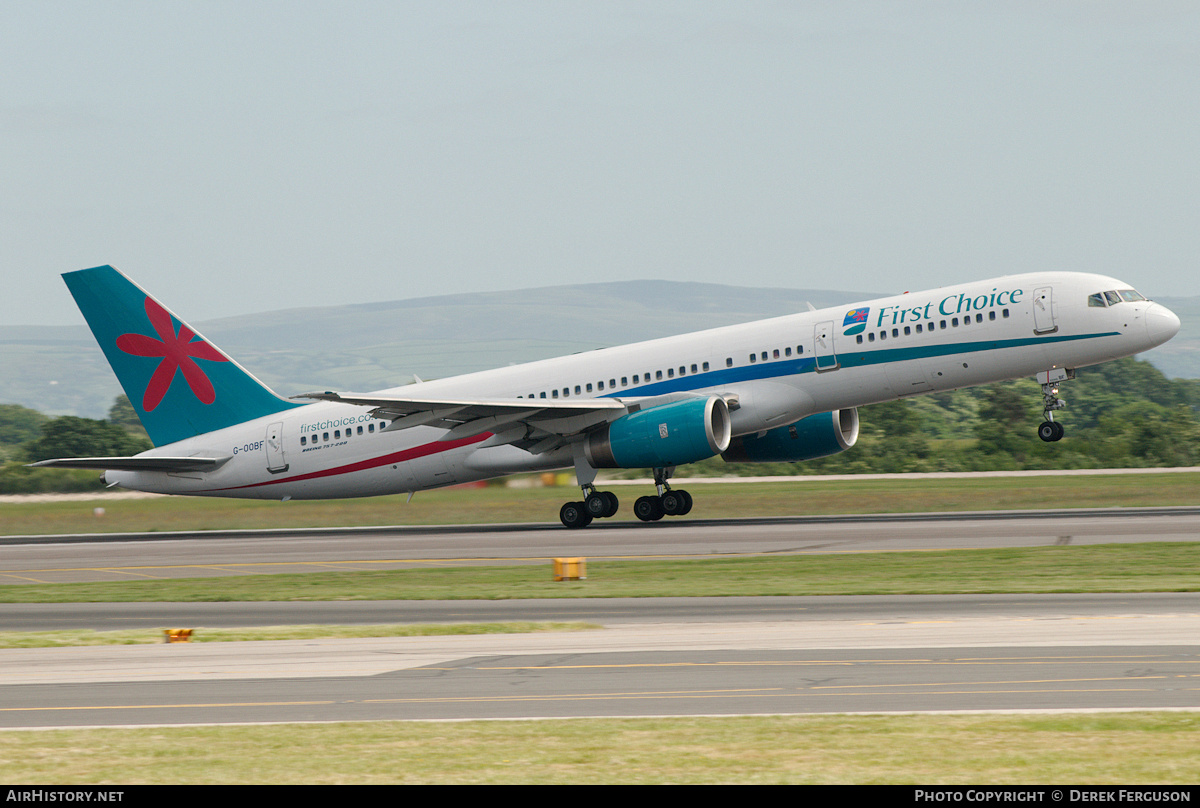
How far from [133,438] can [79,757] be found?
50.2m

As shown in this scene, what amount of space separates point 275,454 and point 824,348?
56.5 feet

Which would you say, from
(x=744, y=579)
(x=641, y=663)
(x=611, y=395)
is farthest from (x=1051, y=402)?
(x=641, y=663)

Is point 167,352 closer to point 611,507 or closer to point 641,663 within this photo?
point 611,507

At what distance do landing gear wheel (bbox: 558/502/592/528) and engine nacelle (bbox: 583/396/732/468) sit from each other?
6.65ft

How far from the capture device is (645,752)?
977 cm

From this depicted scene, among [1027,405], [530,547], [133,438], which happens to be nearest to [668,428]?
[530,547]

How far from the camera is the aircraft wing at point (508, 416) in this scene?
35.6 metres

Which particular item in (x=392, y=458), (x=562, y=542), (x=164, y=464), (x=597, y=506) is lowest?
(x=562, y=542)

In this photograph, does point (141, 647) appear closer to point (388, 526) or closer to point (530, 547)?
point (530, 547)

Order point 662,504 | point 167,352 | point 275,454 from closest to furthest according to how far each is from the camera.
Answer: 1. point 662,504
2. point 275,454
3. point 167,352

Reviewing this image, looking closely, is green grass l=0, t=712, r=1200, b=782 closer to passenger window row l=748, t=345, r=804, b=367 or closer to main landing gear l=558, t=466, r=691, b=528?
passenger window row l=748, t=345, r=804, b=367

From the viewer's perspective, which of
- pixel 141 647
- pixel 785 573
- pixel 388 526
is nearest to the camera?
pixel 141 647

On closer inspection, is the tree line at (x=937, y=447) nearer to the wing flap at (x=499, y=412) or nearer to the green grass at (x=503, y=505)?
the green grass at (x=503, y=505)
